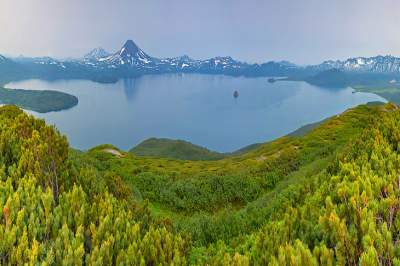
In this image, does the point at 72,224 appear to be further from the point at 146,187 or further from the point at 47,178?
the point at 146,187

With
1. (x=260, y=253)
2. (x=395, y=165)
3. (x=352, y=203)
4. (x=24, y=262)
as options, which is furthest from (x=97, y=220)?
(x=395, y=165)

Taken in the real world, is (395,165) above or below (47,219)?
above

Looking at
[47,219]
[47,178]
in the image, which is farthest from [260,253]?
[47,178]

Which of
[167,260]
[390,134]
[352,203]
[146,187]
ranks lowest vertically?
[146,187]

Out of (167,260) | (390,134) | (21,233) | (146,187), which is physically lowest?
(146,187)

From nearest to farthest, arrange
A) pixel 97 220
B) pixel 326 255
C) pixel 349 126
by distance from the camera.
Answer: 1. pixel 326 255
2. pixel 97 220
3. pixel 349 126

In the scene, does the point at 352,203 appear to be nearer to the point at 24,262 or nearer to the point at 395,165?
the point at 395,165

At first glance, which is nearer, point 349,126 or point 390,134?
point 390,134

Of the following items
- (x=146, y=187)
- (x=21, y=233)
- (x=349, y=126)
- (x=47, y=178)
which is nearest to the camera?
(x=21, y=233)

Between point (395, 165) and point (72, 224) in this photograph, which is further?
point (395, 165)

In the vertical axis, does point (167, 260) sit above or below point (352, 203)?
below
